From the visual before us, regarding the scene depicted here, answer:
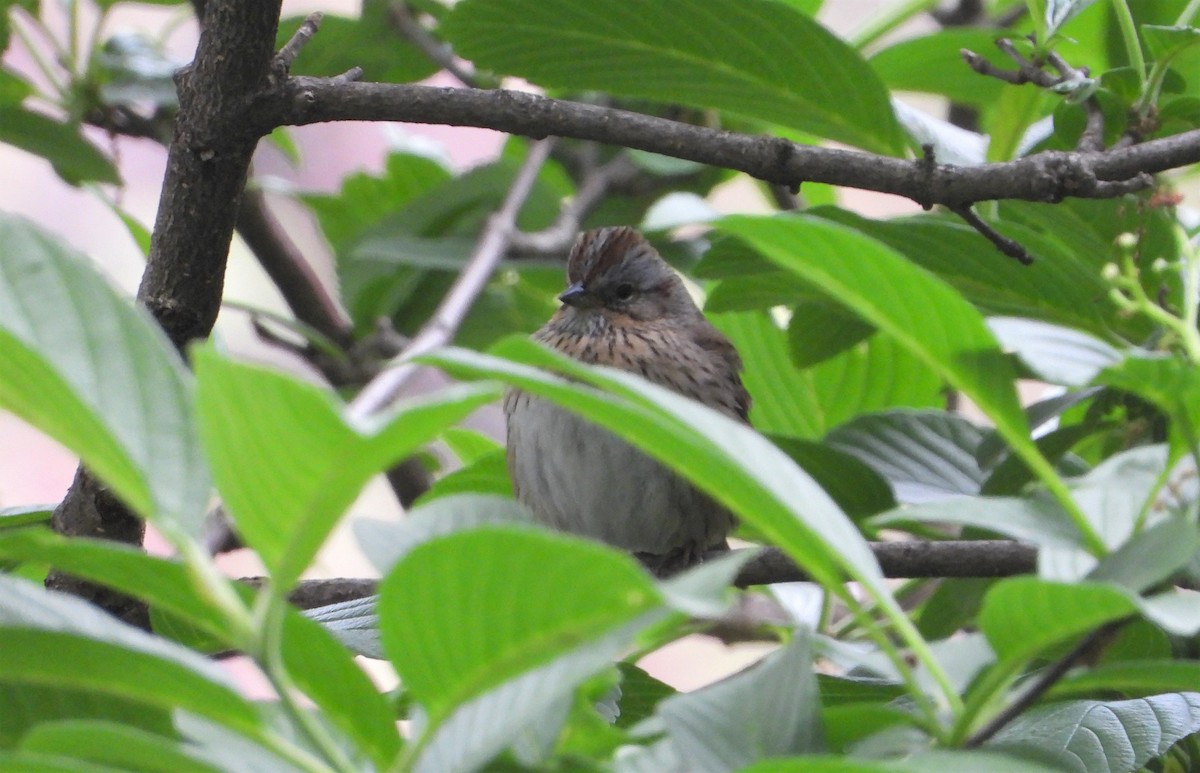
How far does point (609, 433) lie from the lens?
8.66 feet

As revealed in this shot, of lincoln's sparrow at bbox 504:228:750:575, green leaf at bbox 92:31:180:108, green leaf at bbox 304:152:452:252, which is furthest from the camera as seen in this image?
green leaf at bbox 304:152:452:252

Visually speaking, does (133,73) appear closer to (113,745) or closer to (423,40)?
(423,40)

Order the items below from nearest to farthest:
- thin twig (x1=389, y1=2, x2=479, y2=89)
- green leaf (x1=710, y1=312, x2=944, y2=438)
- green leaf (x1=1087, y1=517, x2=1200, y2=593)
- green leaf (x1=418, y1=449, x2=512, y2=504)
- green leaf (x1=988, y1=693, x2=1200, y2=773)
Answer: green leaf (x1=1087, y1=517, x2=1200, y2=593) → green leaf (x1=988, y1=693, x2=1200, y2=773) → green leaf (x1=418, y1=449, x2=512, y2=504) → green leaf (x1=710, y1=312, x2=944, y2=438) → thin twig (x1=389, y1=2, x2=479, y2=89)

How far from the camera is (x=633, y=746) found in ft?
2.90

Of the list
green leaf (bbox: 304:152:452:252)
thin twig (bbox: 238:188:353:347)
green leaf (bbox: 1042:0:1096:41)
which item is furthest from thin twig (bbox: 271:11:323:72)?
green leaf (bbox: 304:152:452:252)

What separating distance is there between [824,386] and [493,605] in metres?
1.67

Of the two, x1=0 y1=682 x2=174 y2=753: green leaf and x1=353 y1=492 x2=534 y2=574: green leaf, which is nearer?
x1=353 y1=492 x2=534 y2=574: green leaf

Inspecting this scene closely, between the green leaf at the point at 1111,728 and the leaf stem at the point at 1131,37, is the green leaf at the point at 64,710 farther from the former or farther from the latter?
the leaf stem at the point at 1131,37

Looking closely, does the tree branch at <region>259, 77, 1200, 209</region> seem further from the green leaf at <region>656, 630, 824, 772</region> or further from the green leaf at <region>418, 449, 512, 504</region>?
the green leaf at <region>656, 630, 824, 772</region>

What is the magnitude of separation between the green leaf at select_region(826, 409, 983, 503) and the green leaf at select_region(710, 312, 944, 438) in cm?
42

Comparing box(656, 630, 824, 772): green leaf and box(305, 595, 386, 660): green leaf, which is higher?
box(305, 595, 386, 660): green leaf

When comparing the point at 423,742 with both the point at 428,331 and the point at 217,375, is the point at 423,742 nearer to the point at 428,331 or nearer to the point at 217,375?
the point at 217,375

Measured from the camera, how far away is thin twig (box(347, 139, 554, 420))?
232 centimetres

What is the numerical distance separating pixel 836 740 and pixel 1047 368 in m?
0.29
